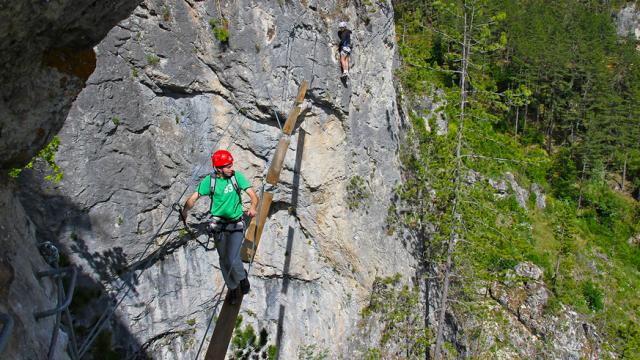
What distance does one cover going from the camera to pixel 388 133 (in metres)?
14.8

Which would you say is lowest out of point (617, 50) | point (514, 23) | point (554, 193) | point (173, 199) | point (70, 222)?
point (70, 222)

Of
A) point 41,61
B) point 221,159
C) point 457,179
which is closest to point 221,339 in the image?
point 221,159

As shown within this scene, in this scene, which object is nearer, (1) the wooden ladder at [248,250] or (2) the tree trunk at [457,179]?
(1) the wooden ladder at [248,250]

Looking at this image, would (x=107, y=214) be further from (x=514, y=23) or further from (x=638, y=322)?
(x=514, y=23)

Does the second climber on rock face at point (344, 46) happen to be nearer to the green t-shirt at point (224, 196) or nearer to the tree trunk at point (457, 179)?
the tree trunk at point (457, 179)

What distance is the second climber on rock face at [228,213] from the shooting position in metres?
6.38

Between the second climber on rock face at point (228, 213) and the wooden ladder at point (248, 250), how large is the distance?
220mm

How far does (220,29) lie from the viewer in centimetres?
1097

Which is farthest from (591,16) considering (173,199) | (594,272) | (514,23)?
(173,199)

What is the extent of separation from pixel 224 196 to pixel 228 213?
0.24 metres

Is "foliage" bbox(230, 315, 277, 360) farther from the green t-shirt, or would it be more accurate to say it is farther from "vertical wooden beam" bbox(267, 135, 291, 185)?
the green t-shirt

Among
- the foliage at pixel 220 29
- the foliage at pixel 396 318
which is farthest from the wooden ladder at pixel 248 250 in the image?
the foliage at pixel 396 318

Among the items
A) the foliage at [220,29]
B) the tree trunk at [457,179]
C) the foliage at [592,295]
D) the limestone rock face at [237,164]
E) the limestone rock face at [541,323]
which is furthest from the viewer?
the foliage at [592,295]

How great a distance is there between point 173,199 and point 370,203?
19.8 feet
